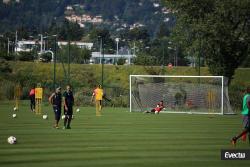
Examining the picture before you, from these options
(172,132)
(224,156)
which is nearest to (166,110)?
(172,132)

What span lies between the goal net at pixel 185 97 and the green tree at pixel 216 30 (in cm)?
1583

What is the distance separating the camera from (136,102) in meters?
57.9

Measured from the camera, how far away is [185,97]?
5712 cm

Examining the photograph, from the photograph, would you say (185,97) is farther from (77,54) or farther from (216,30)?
(77,54)

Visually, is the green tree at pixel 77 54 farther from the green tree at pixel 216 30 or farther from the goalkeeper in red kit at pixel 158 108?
the goalkeeper in red kit at pixel 158 108

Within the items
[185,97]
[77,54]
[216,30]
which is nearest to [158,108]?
[185,97]

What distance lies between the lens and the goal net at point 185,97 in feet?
181

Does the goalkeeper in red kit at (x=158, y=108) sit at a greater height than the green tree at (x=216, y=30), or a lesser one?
lesser

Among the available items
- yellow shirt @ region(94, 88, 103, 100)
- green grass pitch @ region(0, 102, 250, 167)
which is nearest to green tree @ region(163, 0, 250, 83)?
yellow shirt @ region(94, 88, 103, 100)

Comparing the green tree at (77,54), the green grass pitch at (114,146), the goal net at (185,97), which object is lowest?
the green grass pitch at (114,146)

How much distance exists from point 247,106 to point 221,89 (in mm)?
30795

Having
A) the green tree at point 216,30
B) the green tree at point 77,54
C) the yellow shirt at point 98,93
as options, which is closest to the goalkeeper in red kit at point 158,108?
the yellow shirt at point 98,93

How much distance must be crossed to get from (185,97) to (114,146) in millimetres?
33406

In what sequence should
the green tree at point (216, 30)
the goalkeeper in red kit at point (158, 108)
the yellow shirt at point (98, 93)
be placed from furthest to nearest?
the green tree at point (216, 30)
the goalkeeper in red kit at point (158, 108)
the yellow shirt at point (98, 93)
